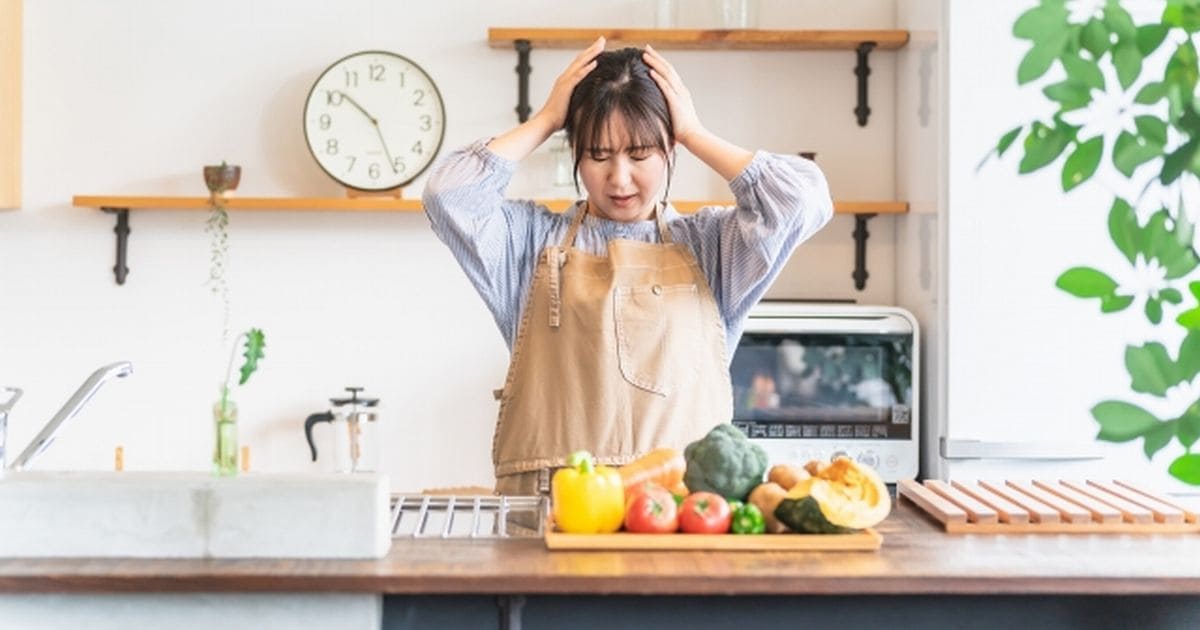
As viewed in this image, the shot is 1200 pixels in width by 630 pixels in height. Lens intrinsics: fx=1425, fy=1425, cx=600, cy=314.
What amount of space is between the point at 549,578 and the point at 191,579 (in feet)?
1.29

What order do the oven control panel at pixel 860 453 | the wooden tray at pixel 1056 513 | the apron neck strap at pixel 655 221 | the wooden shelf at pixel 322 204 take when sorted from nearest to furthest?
1. the wooden tray at pixel 1056 513
2. the apron neck strap at pixel 655 221
3. the oven control panel at pixel 860 453
4. the wooden shelf at pixel 322 204

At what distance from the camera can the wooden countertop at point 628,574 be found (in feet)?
5.10

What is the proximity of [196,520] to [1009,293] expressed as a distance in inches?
83.6

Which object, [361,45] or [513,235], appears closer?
[513,235]

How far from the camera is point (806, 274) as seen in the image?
383 centimetres

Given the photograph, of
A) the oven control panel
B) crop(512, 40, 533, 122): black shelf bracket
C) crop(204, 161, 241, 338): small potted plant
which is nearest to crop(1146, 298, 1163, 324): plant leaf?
the oven control panel

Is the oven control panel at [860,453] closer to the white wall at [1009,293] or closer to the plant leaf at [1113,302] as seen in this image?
the white wall at [1009,293]

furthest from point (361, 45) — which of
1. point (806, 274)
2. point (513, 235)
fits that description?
point (513, 235)

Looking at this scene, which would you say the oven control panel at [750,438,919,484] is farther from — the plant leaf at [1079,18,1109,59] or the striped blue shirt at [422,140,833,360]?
the plant leaf at [1079,18,1109,59]

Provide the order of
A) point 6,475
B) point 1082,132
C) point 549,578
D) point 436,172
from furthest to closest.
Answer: point 436,172
point 6,475
point 549,578
point 1082,132

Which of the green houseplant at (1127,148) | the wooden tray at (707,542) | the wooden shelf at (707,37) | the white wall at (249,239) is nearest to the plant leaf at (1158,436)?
the green houseplant at (1127,148)

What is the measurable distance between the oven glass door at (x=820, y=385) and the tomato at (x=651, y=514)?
1650 mm

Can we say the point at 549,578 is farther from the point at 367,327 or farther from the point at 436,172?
the point at 367,327

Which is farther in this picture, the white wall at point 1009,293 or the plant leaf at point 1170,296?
the white wall at point 1009,293
